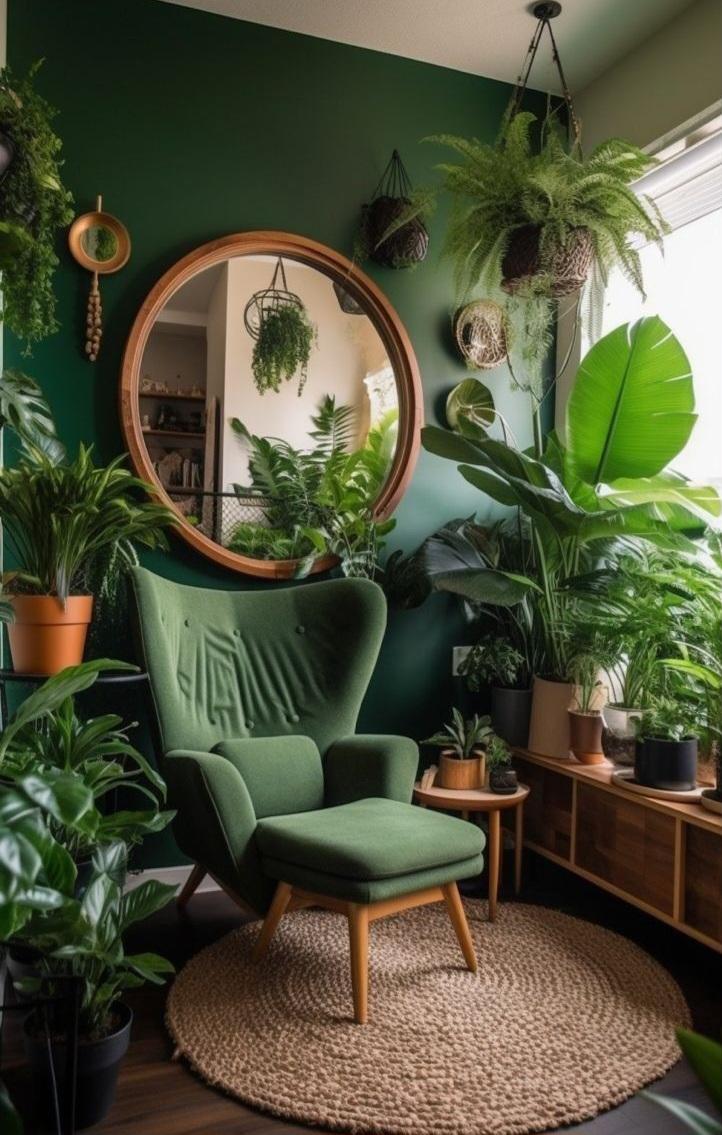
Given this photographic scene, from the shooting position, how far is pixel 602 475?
2855 mm

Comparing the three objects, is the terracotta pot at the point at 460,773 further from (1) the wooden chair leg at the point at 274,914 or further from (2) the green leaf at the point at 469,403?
(2) the green leaf at the point at 469,403

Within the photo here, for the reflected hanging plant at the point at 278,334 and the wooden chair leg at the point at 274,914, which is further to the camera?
the reflected hanging plant at the point at 278,334

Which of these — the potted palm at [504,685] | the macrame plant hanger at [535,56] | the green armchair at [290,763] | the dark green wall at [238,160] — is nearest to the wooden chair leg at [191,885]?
the green armchair at [290,763]

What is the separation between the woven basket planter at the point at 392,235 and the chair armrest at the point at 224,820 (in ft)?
6.26

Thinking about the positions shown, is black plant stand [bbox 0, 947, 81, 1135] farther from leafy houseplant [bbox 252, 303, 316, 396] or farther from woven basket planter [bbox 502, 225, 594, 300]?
woven basket planter [bbox 502, 225, 594, 300]

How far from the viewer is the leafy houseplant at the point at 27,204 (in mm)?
1909

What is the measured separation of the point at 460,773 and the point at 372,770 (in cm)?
32

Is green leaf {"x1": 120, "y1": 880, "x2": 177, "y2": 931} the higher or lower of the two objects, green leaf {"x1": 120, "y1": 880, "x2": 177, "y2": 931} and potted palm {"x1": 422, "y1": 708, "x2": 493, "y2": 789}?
the lower

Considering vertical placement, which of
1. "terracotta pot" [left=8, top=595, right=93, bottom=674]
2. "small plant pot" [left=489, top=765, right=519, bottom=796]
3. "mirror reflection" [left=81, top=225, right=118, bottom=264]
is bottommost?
"small plant pot" [left=489, top=765, right=519, bottom=796]

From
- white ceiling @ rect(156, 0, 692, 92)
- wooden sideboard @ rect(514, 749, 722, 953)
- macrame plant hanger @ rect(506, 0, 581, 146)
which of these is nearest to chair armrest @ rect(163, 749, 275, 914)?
wooden sideboard @ rect(514, 749, 722, 953)

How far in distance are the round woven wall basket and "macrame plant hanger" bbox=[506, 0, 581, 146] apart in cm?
64

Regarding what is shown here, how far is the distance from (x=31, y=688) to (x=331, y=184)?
6.72ft

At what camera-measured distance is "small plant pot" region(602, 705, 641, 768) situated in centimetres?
274

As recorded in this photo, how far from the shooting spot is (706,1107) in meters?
1.77
